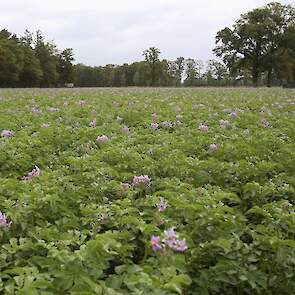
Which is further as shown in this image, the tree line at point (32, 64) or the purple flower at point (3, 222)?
the tree line at point (32, 64)

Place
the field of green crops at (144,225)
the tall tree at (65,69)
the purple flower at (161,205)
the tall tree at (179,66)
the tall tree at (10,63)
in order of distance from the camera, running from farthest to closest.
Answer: the tall tree at (179,66)
the tall tree at (65,69)
the tall tree at (10,63)
the purple flower at (161,205)
the field of green crops at (144,225)

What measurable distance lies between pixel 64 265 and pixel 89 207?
955 mm

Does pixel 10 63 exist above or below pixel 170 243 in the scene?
above

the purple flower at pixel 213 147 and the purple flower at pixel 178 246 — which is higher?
the purple flower at pixel 178 246

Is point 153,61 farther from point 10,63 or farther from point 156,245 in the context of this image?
point 156,245

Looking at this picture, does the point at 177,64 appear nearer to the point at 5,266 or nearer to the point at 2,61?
the point at 2,61

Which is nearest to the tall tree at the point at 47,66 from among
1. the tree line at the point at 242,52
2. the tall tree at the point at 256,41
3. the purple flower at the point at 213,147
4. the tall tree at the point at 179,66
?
the tree line at the point at 242,52

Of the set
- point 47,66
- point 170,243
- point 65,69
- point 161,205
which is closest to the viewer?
point 170,243

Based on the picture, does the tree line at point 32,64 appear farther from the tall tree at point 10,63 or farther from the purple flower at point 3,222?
the purple flower at point 3,222

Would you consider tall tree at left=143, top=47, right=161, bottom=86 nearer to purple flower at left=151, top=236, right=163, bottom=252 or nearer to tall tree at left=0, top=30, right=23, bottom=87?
tall tree at left=0, top=30, right=23, bottom=87

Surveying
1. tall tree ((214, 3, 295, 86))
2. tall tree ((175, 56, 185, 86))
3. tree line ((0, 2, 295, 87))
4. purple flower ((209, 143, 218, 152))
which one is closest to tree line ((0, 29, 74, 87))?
tree line ((0, 2, 295, 87))

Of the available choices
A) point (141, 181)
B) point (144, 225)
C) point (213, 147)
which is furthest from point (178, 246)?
point (213, 147)

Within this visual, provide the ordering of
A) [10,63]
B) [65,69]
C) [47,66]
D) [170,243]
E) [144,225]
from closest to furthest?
[170,243]
[144,225]
[10,63]
[47,66]
[65,69]

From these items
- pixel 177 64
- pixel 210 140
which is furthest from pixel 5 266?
pixel 177 64
